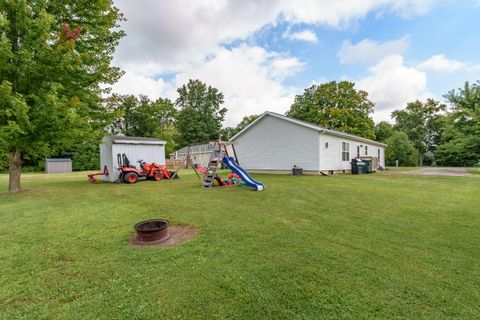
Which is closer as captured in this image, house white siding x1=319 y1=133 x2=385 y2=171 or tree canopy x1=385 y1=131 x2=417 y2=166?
house white siding x1=319 y1=133 x2=385 y2=171

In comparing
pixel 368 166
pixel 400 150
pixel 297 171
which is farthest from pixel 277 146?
pixel 400 150

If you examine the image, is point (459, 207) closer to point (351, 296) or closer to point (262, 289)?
point (351, 296)

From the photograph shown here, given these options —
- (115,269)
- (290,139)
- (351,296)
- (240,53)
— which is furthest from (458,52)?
(115,269)

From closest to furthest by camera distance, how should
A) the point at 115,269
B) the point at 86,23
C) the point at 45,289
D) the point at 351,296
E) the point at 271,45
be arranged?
1. the point at 351,296
2. the point at 45,289
3. the point at 115,269
4. the point at 86,23
5. the point at 271,45

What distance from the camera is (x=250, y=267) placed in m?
2.67

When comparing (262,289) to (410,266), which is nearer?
(262,289)

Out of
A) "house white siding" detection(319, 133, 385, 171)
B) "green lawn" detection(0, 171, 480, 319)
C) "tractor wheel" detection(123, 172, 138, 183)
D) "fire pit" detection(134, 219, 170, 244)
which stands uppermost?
"house white siding" detection(319, 133, 385, 171)

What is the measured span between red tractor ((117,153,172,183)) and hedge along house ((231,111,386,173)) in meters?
5.99

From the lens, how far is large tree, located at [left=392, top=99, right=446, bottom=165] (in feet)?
121

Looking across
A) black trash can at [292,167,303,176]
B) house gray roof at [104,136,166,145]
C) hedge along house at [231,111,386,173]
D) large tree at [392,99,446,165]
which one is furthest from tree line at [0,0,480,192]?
large tree at [392,99,446,165]

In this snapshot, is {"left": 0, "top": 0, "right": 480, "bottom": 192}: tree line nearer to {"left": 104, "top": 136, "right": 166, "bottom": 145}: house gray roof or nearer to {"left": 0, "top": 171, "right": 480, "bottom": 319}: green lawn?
{"left": 104, "top": 136, "right": 166, "bottom": 145}: house gray roof

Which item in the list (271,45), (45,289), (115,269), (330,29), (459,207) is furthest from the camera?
(271,45)

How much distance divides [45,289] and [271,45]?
1511 centimetres

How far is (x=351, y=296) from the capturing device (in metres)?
2.12
